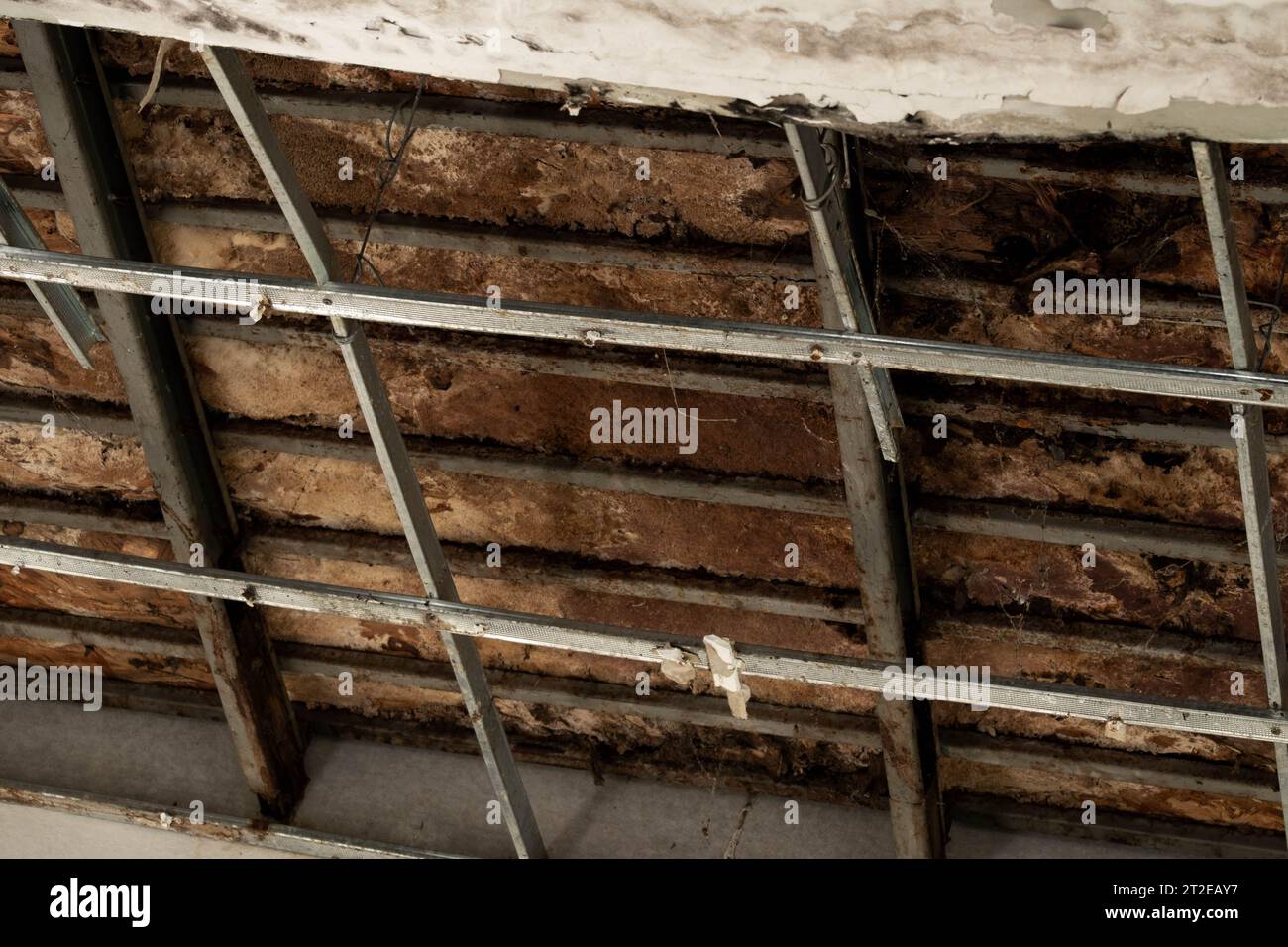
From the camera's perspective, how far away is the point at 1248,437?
3.76 meters

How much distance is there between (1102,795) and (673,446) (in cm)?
201

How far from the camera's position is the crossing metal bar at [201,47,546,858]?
151 inches

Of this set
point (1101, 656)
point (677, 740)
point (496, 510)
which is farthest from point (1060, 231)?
point (677, 740)

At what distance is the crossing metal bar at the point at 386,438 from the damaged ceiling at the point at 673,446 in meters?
0.31

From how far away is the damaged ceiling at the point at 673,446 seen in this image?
174 inches

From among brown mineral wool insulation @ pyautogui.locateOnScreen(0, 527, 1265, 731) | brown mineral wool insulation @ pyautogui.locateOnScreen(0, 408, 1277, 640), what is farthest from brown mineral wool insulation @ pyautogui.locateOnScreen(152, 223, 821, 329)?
brown mineral wool insulation @ pyautogui.locateOnScreen(0, 527, 1265, 731)

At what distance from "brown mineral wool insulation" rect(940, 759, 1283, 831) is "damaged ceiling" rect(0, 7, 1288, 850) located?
14 millimetres

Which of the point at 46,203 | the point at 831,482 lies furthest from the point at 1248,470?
the point at 46,203

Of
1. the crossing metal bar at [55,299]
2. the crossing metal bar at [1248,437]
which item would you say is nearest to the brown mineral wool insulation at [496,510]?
the crossing metal bar at [55,299]

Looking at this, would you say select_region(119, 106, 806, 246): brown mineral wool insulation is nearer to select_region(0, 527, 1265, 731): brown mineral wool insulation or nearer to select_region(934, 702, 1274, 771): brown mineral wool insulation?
select_region(0, 527, 1265, 731): brown mineral wool insulation

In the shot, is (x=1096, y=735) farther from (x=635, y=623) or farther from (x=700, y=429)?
(x=700, y=429)

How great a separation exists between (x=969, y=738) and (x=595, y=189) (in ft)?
7.64

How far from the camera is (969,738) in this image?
538 cm

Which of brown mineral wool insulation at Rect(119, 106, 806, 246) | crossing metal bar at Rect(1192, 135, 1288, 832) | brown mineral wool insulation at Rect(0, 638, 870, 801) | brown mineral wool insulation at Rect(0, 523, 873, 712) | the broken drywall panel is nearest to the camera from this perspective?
the broken drywall panel
